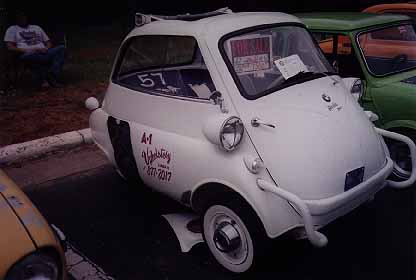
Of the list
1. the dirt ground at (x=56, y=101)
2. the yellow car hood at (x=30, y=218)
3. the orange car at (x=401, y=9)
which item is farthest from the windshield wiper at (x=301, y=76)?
the dirt ground at (x=56, y=101)

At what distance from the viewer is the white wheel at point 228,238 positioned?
113 inches

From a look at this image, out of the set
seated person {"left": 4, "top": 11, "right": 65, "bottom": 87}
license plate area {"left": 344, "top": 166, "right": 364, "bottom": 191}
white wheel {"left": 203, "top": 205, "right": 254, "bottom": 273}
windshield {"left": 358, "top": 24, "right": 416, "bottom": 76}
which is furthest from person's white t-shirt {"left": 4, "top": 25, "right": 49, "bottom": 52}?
license plate area {"left": 344, "top": 166, "right": 364, "bottom": 191}

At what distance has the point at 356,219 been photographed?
3.64 meters

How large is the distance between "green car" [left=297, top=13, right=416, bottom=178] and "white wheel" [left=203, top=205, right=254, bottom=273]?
1794 mm

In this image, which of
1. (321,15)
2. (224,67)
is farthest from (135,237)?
(321,15)

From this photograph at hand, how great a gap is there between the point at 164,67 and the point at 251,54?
1.07 m

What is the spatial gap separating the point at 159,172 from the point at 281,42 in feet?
4.50

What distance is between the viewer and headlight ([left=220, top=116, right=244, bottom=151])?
2785 mm

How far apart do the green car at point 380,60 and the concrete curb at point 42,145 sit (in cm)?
302

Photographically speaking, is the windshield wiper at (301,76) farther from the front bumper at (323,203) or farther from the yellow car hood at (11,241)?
the yellow car hood at (11,241)

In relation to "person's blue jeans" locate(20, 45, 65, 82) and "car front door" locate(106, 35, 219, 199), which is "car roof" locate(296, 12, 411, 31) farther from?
"person's blue jeans" locate(20, 45, 65, 82)

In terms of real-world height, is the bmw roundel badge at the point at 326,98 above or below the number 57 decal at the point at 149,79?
above

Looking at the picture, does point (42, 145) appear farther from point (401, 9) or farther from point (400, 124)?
point (401, 9)

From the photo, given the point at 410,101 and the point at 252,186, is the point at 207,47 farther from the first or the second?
the point at 410,101
